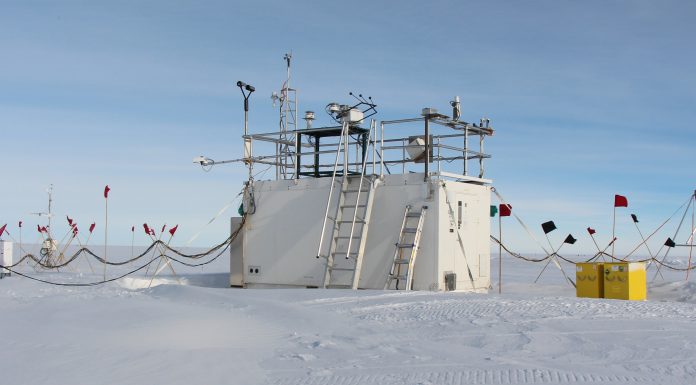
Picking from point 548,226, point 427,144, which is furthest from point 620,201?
point 427,144

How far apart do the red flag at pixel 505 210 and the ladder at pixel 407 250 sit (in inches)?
121

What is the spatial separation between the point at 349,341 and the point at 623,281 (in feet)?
28.8

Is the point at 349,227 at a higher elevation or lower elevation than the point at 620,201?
lower

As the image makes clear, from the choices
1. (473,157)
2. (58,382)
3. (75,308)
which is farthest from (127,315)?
(473,157)

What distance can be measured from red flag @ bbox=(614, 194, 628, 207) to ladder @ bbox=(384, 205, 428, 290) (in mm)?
7263

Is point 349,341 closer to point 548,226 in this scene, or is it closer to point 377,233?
point 377,233

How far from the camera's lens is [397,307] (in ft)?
33.9

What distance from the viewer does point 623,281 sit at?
1454 centimetres

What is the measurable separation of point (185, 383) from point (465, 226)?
10119mm

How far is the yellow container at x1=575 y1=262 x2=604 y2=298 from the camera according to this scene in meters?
14.8

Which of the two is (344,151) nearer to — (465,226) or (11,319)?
(465,226)

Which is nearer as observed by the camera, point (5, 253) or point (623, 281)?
point (623, 281)

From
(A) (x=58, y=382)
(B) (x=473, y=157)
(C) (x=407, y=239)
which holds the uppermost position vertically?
(B) (x=473, y=157)

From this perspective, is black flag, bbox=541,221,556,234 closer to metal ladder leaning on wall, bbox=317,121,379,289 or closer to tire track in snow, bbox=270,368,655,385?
metal ladder leaning on wall, bbox=317,121,379,289
